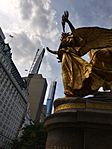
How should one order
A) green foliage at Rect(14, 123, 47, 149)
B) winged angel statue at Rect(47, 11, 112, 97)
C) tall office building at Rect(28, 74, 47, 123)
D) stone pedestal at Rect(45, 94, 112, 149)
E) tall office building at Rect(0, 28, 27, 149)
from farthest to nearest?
1. tall office building at Rect(28, 74, 47, 123)
2. tall office building at Rect(0, 28, 27, 149)
3. green foliage at Rect(14, 123, 47, 149)
4. winged angel statue at Rect(47, 11, 112, 97)
5. stone pedestal at Rect(45, 94, 112, 149)

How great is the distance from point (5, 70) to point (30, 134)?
2963 cm

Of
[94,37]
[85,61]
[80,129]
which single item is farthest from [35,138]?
[80,129]

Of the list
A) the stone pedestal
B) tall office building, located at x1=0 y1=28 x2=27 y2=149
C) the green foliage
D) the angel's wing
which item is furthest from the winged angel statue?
tall office building, located at x1=0 y1=28 x2=27 y2=149

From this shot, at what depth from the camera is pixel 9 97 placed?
67875mm

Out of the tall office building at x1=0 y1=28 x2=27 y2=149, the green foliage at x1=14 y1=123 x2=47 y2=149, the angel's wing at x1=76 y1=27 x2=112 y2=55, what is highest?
the tall office building at x1=0 y1=28 x2=27 y2=149

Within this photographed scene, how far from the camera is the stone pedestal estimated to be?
6312 millimetres

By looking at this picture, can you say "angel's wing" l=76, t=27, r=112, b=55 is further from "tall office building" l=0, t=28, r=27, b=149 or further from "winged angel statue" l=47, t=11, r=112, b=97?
"tall office building" l=0, t=28, r=27, b=149

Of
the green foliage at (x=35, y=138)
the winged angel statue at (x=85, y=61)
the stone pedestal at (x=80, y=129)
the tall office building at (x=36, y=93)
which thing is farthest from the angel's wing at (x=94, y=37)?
the tall office building at (x=36, y=93)

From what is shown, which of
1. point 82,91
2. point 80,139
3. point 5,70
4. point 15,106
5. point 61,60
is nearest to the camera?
point 80,139

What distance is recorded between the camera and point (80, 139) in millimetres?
6391

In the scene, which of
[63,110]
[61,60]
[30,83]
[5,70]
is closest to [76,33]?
[61,60]

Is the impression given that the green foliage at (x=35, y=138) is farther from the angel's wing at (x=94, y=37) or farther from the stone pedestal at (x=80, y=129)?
the stone pedestal at (x=80, y=129)

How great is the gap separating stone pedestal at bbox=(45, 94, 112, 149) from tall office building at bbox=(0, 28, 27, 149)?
5427 centimetres

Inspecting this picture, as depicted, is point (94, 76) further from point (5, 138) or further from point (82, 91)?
point (5, 138)
